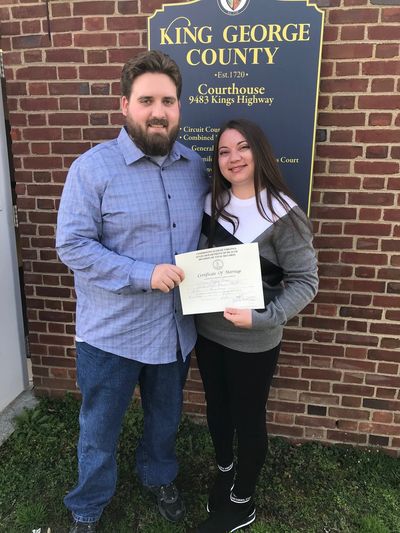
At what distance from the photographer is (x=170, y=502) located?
2.47 metres

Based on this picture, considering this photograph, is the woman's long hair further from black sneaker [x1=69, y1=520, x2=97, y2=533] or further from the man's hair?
black sneaker [x1=69, y1=520, x2=97, y2=533]

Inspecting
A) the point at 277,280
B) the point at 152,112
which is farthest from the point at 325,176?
the point at 152,112

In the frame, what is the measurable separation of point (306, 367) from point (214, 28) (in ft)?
6.52

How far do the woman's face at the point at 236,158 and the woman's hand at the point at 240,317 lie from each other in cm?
54

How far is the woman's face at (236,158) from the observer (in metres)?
1.96

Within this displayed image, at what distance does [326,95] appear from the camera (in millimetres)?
2486

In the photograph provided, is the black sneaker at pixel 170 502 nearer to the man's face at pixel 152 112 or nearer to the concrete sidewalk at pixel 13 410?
the concrete sidewalk at pixel 13 410

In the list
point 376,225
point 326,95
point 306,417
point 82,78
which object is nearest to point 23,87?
point 82,78

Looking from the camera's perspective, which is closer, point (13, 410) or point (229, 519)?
→ point (229, 519)

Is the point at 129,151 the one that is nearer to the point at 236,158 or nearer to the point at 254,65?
the point at 236,158

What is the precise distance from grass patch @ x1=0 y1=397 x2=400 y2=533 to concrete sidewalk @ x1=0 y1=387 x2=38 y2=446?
64 mm

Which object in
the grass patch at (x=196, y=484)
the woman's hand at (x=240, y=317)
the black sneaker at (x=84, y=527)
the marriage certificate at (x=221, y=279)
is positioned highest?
the marriage certificate at (x=221, y=279)

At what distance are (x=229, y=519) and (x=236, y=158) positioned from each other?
1741 millimetres

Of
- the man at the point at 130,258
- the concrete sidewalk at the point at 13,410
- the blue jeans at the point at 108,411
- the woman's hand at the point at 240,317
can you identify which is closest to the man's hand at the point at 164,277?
the man at the point at 130,258
